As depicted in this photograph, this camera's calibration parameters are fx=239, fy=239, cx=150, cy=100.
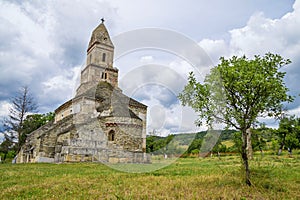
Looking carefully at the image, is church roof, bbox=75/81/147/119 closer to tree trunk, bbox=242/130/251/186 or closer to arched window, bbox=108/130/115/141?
arched window, bbox=108/130/115/141

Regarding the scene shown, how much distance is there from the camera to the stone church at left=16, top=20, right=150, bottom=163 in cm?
2462

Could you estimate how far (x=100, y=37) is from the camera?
42844 mm

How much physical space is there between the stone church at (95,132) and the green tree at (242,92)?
59.4 ft

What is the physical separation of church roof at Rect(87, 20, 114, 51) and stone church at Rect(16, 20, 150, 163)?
261 inches

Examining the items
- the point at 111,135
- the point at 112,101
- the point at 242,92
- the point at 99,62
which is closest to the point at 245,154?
the point at 242,92

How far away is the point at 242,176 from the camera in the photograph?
27.9ft

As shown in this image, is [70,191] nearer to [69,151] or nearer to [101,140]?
[69,151]

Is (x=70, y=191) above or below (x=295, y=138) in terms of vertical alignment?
below

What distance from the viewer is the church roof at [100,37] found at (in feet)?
140

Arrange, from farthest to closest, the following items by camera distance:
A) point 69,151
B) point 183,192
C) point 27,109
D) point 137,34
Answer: point 27,109, point 69,151, point 137,34, point 183,192

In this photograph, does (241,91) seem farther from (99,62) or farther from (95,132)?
(99,62)

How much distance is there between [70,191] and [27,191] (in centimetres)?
139

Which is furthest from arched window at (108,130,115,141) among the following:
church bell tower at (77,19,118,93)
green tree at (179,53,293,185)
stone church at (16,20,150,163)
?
Result: green tree at (179,53,293,185)

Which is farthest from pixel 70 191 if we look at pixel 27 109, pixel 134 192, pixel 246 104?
pixel 27 109
